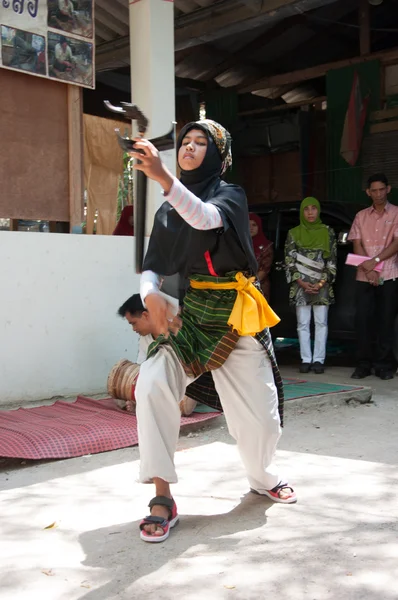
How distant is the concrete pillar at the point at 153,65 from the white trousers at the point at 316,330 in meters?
1.96

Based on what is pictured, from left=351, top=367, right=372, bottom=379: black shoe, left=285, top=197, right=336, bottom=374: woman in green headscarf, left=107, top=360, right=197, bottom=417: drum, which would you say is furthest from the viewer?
left=285, top=197, right=336, bottom=374: woman in green headscarf

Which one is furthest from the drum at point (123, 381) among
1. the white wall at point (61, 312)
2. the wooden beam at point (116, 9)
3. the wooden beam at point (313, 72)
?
the wooden beam at point (313, 72)

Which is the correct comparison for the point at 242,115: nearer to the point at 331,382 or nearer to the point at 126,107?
the point at 331,382

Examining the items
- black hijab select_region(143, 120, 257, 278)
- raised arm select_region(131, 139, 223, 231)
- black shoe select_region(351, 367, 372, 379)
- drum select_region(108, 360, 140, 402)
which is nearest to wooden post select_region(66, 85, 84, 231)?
drum select_region(108, 360, 140, 402)

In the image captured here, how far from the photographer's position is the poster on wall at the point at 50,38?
5.46 m

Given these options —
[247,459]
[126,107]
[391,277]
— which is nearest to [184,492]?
[247,459]

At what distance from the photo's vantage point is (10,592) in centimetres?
236

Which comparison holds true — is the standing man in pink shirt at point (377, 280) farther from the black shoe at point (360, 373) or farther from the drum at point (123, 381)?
the drum at point (123, 381)

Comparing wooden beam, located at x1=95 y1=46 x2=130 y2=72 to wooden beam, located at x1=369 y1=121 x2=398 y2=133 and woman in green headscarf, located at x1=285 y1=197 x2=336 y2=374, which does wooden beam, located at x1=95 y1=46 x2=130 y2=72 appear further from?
wooden beam, located at x1=369 y1=121 x2=398 y2=133

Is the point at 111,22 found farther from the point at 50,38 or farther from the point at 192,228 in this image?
the point at 192,228

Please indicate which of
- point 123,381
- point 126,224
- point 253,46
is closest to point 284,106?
point 253,46

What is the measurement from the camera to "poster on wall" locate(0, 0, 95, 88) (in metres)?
5.46

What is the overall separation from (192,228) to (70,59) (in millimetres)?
3532

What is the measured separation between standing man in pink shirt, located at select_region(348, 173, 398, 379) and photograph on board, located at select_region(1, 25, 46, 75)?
3165mm
